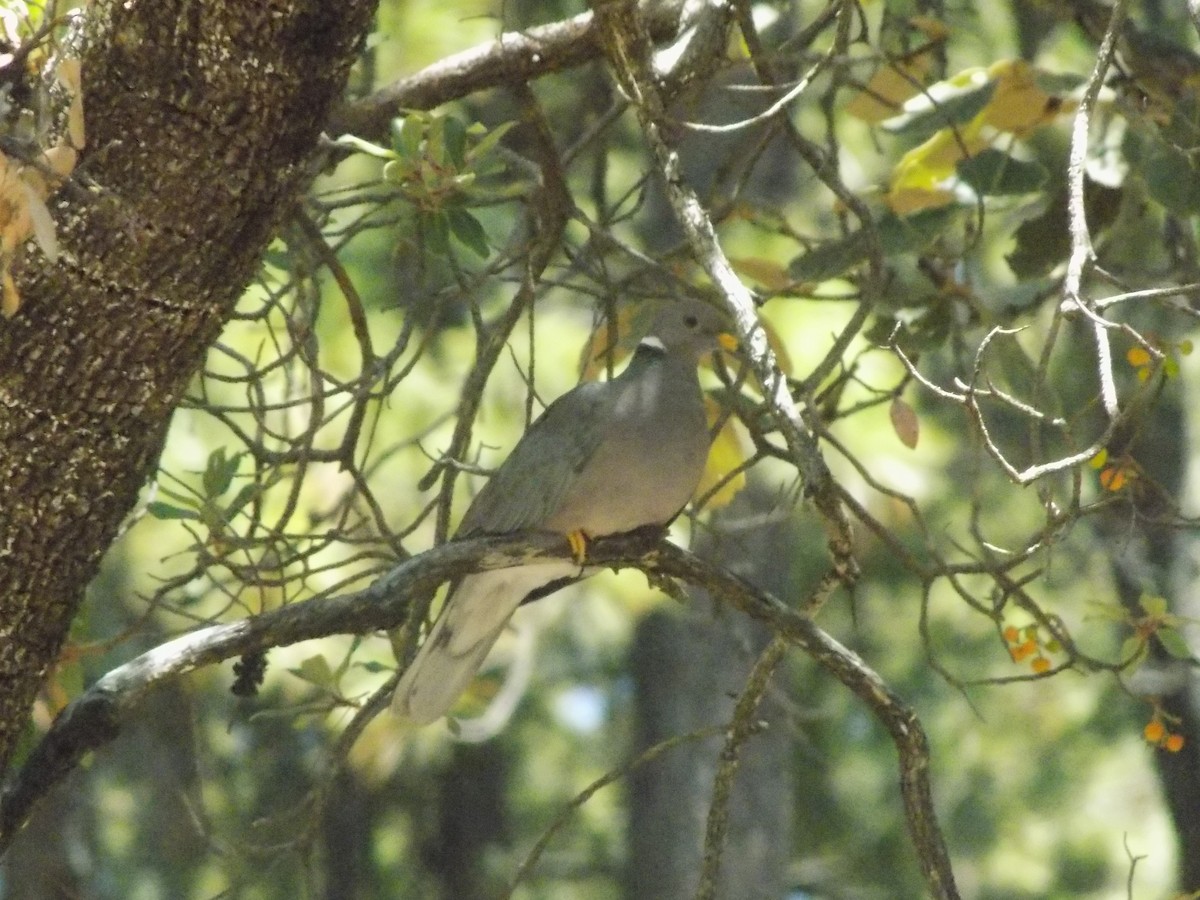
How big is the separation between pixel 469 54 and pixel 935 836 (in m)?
1.89

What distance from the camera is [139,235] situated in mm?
2477

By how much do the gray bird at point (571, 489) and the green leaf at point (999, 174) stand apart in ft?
2.72

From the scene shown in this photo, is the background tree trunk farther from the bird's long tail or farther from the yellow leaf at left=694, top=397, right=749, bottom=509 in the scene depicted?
the bird's long tail

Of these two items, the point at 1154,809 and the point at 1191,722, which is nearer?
the point at 1191,722

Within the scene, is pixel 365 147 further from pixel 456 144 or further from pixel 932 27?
pixel 932 27

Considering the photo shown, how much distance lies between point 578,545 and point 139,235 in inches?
52.6

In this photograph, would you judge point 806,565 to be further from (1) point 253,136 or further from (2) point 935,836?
(1) point 253,136

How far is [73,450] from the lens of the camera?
2.53 metres

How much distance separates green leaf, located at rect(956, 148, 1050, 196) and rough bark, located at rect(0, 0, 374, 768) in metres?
1.88

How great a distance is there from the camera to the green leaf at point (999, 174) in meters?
3.94

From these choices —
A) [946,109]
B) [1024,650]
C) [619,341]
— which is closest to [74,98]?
[619,341]

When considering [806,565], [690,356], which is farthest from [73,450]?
[806,565]

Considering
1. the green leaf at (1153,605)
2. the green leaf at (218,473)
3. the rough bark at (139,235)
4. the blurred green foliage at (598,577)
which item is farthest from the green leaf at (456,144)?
the green leaf at (1153,605)

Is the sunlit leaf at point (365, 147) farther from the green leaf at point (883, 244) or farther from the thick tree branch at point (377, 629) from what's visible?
the green leaf at point (883, 244)
